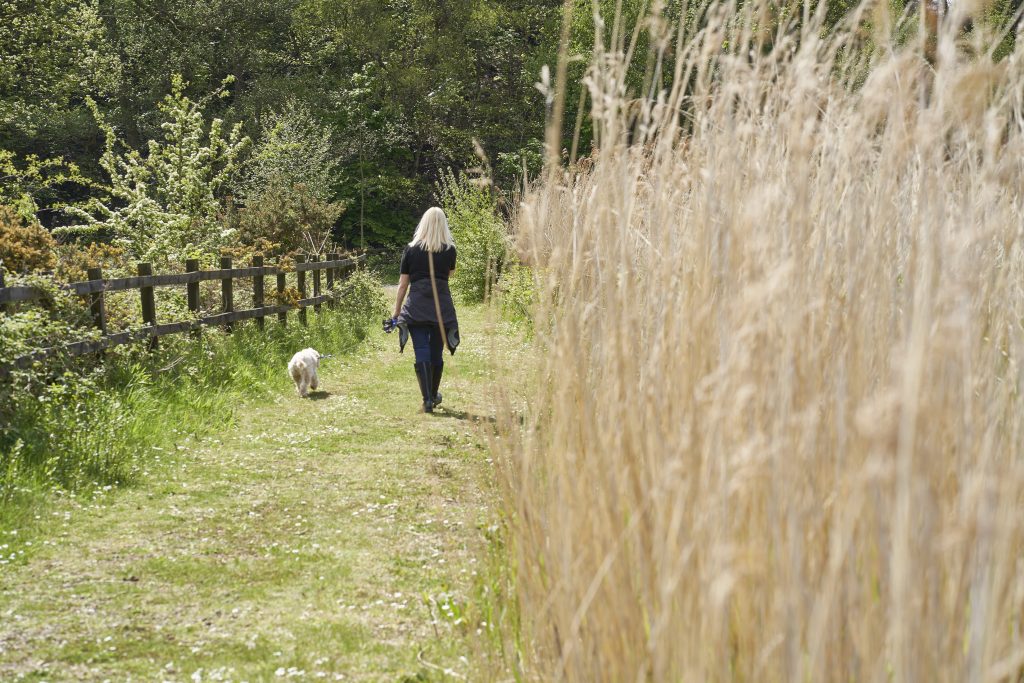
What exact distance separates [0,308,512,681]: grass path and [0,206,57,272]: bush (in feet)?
7.88

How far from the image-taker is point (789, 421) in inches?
62.3

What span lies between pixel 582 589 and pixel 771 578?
489 mm

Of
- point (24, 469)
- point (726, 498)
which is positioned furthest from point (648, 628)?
point (24, 469)

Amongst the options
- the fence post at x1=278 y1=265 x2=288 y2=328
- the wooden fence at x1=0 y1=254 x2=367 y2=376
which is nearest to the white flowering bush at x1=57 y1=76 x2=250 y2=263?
the wooden fence at x1=0 y1=254 x2=367 y2=376

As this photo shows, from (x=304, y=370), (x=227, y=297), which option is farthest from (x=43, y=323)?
(x=227, y=297)

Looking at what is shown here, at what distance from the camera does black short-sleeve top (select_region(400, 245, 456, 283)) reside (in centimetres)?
828

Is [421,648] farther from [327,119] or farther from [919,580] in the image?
[327,119]

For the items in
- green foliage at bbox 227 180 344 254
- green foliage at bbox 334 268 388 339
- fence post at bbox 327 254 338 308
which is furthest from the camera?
green foliage at bbox 227 180 344 254

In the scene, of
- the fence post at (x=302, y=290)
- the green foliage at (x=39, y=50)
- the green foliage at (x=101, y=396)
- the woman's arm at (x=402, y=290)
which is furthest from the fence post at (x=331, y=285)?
the green foliage at (x=39, y=50)

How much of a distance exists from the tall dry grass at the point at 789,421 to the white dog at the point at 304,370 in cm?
638

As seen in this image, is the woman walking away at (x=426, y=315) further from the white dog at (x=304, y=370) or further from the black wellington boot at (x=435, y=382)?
the white dog at (x=304, y=370)

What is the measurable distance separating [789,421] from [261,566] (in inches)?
139

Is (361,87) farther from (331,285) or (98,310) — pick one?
(98,310)

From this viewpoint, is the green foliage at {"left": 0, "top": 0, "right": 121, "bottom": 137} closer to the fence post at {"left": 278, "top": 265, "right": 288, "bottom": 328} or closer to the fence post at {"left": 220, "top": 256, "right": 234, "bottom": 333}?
the fence post at {"left": 278, "top": 265, "right": 288, "bottom": 328}
